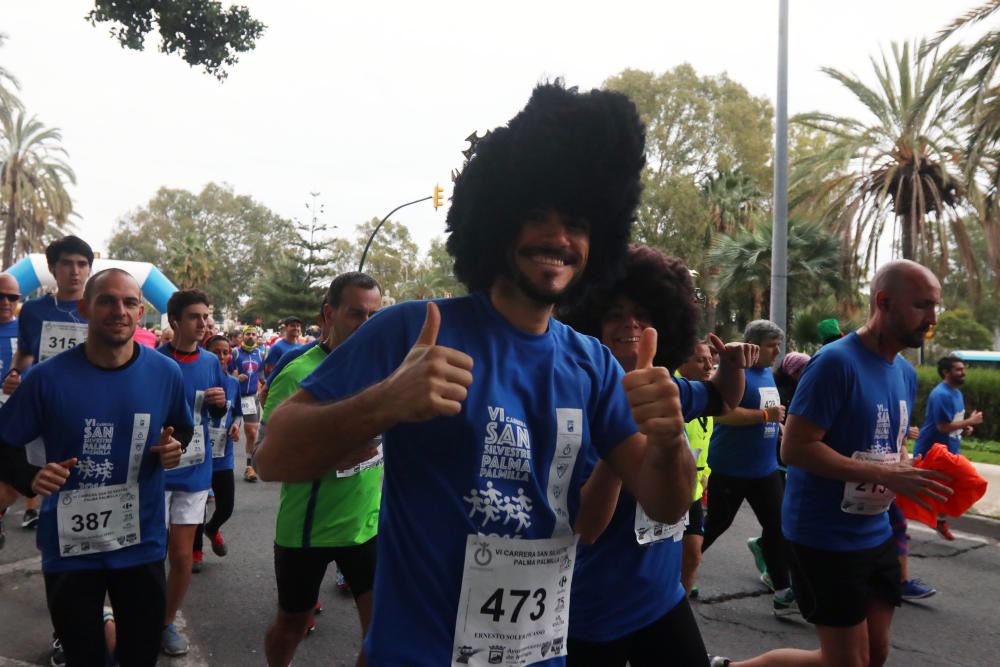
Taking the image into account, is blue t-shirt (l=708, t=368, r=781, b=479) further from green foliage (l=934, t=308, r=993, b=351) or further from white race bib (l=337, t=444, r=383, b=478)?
green foliage (l=934, t=308, r=993, b=351)

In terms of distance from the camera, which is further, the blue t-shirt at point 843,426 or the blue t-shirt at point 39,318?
the blue t-shirt at point 39,318

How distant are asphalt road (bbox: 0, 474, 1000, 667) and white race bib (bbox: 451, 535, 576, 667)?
2.96 metres

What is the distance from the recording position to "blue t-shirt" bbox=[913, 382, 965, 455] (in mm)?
8227

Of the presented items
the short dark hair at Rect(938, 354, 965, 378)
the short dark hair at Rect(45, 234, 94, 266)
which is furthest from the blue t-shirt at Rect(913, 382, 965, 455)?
the short dark hair at Rect(45, 234, 94, 266)

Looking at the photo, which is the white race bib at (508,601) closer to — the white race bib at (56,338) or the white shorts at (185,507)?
the white shorts at (185,507)

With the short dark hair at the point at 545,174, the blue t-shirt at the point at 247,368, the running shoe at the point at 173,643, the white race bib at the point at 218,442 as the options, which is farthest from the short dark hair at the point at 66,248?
the blue t-shirt at the point at 247,368

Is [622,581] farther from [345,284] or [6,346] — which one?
[6,346]

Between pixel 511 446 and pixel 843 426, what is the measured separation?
225cm

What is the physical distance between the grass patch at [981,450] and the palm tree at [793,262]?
5739 mm

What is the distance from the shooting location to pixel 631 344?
312 cm

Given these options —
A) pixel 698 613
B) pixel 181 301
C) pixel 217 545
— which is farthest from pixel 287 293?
pixel 698 613

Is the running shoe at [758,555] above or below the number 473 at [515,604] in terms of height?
below

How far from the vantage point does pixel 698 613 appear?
552 centimetres

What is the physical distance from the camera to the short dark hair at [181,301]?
5426mm
